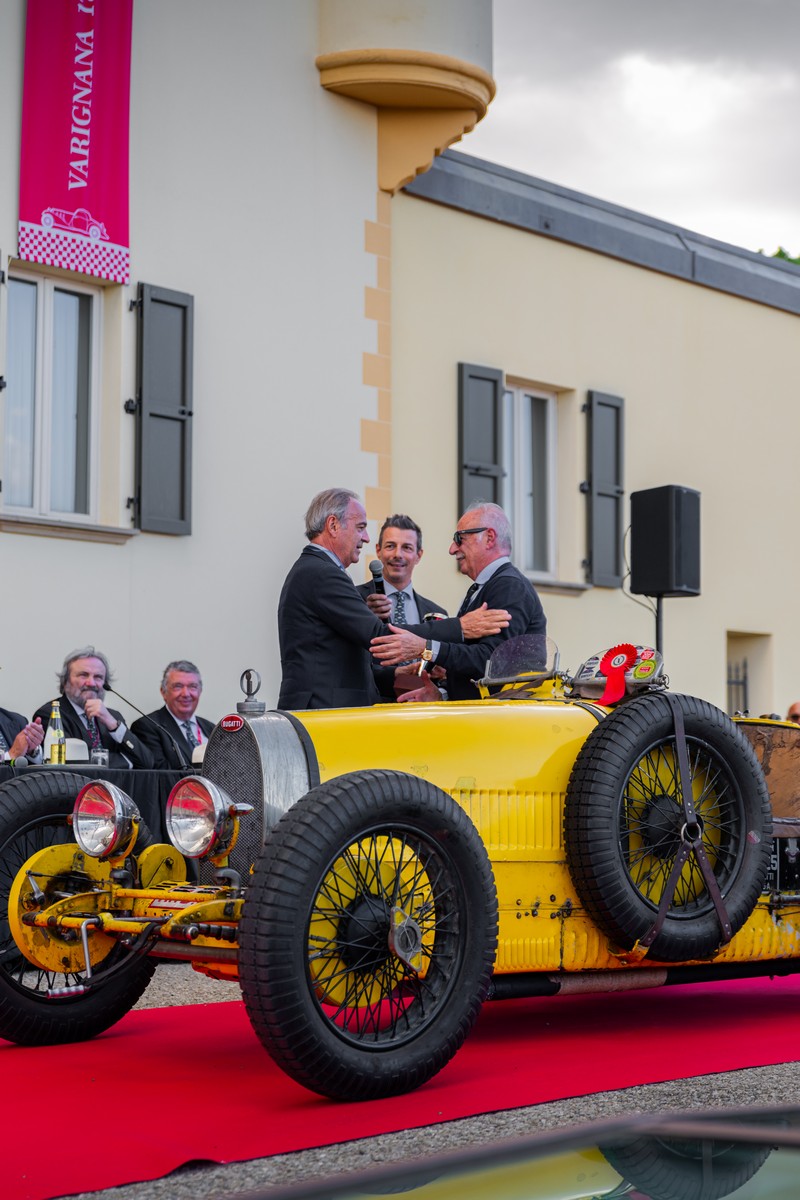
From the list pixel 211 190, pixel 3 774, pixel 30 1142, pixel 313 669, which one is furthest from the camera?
pixel 211 190

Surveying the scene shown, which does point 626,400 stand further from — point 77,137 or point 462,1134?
point 462,1134

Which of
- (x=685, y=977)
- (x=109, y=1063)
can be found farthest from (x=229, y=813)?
(x=685, y=977)

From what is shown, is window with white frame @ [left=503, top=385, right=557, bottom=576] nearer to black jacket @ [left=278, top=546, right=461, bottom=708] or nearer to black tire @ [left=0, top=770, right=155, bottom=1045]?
black jacket @ [left=278, top=546, right=461, bottom=708]

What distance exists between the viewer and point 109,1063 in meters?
4.93

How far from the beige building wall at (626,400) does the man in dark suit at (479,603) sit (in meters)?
5.62

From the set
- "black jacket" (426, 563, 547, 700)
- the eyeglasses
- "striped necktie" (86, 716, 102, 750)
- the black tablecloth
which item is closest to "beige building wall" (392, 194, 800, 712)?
"striped necktie" (86, 716, 102, 750)

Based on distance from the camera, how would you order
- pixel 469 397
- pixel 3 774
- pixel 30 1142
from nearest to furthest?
pixel 30 1142, pixel 3 774, pixel 469 397

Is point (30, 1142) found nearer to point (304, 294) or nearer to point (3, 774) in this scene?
point (3, 774)

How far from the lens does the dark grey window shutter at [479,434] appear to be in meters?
12.7

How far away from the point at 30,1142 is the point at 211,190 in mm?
8158

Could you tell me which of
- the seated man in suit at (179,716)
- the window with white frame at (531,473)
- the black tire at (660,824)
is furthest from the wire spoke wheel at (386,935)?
the window with white frame at (531,473)

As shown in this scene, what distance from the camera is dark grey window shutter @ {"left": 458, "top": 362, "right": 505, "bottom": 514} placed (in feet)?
41.6

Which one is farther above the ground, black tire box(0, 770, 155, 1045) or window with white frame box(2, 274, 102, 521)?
window with white frame box(2, 274, 102, 521)

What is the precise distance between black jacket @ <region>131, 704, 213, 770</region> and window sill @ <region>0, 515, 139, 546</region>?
121cm
